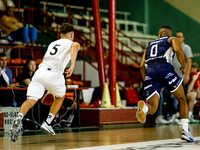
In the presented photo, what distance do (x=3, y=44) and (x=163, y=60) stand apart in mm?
6347

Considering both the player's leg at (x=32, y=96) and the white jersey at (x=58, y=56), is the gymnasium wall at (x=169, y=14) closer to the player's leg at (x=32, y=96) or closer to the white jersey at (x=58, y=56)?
the white jersey at (x=58, y=56)

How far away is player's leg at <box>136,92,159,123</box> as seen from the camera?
4867 mm

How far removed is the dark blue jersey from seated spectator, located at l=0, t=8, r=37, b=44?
5961mm

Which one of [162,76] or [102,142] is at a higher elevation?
[162,76]

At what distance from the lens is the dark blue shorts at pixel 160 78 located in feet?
16.0

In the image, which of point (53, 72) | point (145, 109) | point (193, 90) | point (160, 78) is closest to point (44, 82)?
point (53, 72)

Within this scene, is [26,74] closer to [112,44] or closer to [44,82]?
[112,44]

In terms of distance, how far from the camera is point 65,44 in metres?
5.21

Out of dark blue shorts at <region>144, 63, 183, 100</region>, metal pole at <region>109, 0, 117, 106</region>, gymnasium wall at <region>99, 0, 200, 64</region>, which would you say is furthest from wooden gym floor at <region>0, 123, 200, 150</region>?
gymnasium wall at <region>99, 0, 200, 64</region>

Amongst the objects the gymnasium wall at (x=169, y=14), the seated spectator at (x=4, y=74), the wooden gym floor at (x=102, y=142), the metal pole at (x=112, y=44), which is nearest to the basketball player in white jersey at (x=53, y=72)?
the wooden gym floor at (x=102, y=142)

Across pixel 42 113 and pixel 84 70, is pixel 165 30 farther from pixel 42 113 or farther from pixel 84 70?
pixel 84 70

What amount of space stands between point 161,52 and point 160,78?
327mm

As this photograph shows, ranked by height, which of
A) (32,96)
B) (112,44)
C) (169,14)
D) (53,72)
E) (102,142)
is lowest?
(102,142)

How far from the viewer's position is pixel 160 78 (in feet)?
16.2
